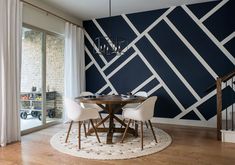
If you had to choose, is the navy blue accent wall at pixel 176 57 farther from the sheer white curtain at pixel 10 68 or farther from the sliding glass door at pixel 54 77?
the sheer white curtain at pixel 10 68

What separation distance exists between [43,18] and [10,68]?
5.24ft

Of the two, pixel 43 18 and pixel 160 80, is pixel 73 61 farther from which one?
pixel 160 80

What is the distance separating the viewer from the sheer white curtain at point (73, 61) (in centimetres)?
535

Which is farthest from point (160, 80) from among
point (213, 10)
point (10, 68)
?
point (10, 68)

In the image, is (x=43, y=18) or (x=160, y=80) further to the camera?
(x=160, y=80)

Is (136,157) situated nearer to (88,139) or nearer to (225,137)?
(88,139)

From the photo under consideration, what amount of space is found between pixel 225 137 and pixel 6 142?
3.68 metres

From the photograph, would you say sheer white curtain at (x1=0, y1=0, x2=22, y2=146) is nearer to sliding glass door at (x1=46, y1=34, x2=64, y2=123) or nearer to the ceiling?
the ceiling

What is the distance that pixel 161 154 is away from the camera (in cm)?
302

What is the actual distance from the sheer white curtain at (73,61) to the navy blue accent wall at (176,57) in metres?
0.65

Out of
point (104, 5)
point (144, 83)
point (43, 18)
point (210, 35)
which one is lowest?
point (144, 83)

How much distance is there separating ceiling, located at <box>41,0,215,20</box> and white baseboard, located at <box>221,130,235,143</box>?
112 inches

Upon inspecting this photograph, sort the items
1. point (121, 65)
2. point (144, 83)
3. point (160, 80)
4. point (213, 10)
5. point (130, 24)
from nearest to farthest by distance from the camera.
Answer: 1. point (213, 10)
2. point (160, 80)
3. point (144, 83)
4. point (130, 24)
5. point (121, 65)

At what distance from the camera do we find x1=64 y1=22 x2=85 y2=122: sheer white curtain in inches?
211
